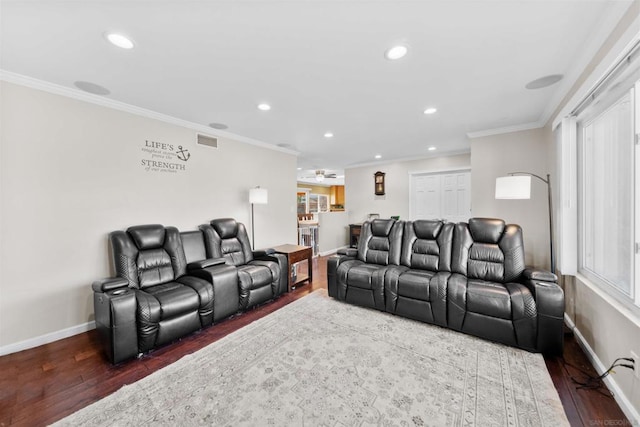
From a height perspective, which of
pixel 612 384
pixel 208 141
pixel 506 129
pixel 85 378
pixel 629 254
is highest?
pixel 506 129

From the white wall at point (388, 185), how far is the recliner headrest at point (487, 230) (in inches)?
128

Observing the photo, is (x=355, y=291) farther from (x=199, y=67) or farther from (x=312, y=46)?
(x=199, y=67)

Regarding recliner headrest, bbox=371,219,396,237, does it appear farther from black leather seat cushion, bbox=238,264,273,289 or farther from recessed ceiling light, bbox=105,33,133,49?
recessed ceiling light, bbox=105,33,133,49

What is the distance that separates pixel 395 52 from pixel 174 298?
3.00 m

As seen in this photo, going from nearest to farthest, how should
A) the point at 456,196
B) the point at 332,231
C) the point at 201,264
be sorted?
the point at 201,264 → the point at 456,196 → the point at 332,231

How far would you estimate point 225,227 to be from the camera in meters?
3.78

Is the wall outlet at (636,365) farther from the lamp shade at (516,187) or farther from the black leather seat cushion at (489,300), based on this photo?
the lamp shade at (516,187)

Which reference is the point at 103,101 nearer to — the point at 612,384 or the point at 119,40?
the point at 119,40

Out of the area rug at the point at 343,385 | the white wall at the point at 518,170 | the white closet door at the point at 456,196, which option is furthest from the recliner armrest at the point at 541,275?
the white closet door at the point at 456,196

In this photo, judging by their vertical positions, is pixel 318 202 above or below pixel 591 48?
below

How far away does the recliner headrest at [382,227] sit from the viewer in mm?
3678

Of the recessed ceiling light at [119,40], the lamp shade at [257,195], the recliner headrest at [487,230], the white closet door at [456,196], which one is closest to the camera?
the recessed ceiling light at [119,40]

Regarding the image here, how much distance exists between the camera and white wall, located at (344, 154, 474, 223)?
19.9 ft

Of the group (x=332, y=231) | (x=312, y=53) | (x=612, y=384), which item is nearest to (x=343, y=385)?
(x=612, y=384)
